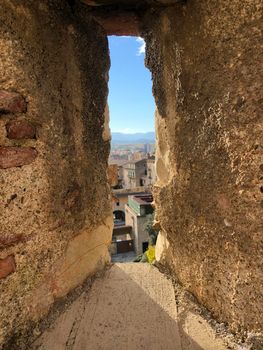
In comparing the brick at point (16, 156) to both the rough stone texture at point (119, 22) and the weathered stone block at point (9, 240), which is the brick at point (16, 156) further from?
the rough stone texture at point (119, 22)

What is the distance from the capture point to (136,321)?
1487 millimetres

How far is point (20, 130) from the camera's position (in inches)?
52.1

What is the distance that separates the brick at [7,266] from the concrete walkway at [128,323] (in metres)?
0.34

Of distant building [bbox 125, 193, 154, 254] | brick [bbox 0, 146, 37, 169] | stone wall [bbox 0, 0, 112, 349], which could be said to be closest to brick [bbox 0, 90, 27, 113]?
stone wall [bbox 0, 0, 112, 349]

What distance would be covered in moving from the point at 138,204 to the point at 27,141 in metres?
15.5

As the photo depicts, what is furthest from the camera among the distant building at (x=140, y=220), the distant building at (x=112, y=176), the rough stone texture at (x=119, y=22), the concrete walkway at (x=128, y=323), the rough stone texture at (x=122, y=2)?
the distant building at (x=140, y=220)

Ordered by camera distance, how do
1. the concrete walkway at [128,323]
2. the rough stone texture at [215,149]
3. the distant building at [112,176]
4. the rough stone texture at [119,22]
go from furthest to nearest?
the distant building at [112,176]
the rough stone texture at [119,22]
the concrete walkway at [128,323]
the rough stone texture at [215,149]

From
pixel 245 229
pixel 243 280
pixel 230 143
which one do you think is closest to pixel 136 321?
pixel 243 280

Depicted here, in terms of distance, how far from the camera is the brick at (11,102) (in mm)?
1245

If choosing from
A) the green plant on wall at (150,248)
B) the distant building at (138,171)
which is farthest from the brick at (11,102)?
the distant building at (138,171)

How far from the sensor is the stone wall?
1.28 metres

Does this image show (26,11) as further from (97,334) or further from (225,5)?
(97,334)

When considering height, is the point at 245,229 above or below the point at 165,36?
below

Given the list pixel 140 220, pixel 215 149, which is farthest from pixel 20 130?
pixel 140 220
